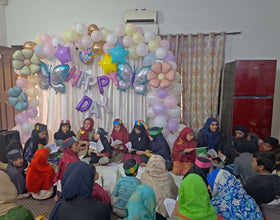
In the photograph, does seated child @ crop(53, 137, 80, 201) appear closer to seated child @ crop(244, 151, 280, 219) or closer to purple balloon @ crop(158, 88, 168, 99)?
purple balloon @ crop(158, 88, 168, 99)

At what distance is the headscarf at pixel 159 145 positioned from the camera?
3754 mm

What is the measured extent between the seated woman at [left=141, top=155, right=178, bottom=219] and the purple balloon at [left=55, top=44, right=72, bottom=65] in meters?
3.12

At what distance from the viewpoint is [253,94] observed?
412 cm

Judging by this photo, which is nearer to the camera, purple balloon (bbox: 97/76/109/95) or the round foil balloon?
the round foil balloon

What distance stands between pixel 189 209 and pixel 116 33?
361 centimetres

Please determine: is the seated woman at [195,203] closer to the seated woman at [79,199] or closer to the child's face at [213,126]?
the seated woman at [79,199]

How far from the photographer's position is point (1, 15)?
5375 millimetres

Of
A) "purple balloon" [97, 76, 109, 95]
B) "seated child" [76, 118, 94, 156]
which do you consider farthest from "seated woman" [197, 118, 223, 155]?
"purple balloon" [97, 76, 109, 95]

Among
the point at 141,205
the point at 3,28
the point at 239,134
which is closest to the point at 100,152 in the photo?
the point at 141,205

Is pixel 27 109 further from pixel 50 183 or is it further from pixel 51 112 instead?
pixel 50 183

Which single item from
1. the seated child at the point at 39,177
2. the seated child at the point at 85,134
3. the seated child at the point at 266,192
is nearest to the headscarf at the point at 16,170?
the seated child at the point at 39,177

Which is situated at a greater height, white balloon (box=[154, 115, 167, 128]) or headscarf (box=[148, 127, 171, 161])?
white balloon (box=[154, 115, 167, 128])

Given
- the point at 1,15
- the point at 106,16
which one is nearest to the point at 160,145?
the point at 106,16

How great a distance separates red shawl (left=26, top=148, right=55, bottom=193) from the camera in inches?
99.3
